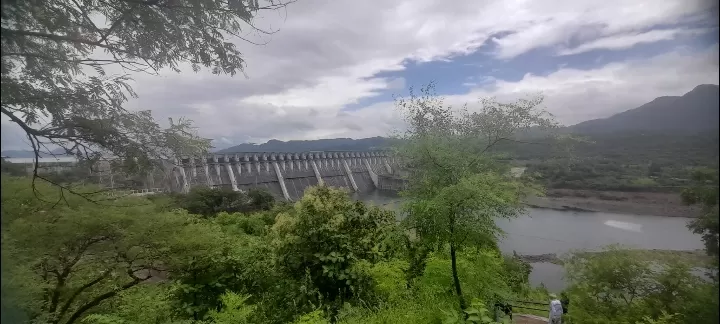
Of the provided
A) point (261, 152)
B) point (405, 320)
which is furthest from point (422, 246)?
point (261, 152)

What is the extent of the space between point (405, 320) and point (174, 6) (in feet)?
8.37

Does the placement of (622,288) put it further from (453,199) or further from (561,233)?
(561,233)

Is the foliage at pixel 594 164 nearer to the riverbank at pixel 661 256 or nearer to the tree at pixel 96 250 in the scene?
the riverbank at pixel 661 256

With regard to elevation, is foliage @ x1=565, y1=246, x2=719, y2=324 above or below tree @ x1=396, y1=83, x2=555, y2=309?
below

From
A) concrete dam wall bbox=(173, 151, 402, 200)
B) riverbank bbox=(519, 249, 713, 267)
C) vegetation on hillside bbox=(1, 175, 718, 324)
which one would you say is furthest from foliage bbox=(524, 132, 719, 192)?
concrete dam wall bbox=(173, 151, 402, 200)

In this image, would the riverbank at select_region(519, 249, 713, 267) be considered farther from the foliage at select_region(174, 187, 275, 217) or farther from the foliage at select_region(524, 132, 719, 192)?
the foliage at select_region(174, 187, 275, 217)

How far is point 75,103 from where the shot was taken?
1860 millimetres

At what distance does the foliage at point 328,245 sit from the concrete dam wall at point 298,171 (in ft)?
38.5

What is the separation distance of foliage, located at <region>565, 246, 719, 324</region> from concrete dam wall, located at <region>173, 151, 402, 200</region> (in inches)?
469

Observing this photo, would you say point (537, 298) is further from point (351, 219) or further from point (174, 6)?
point (174, 6)

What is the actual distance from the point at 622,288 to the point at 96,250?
618 cm

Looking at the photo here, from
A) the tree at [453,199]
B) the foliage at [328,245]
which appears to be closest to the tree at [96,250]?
the foliage at [328,245]

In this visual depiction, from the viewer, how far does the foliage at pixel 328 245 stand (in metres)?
4.40

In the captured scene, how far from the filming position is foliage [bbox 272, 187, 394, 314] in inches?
173
